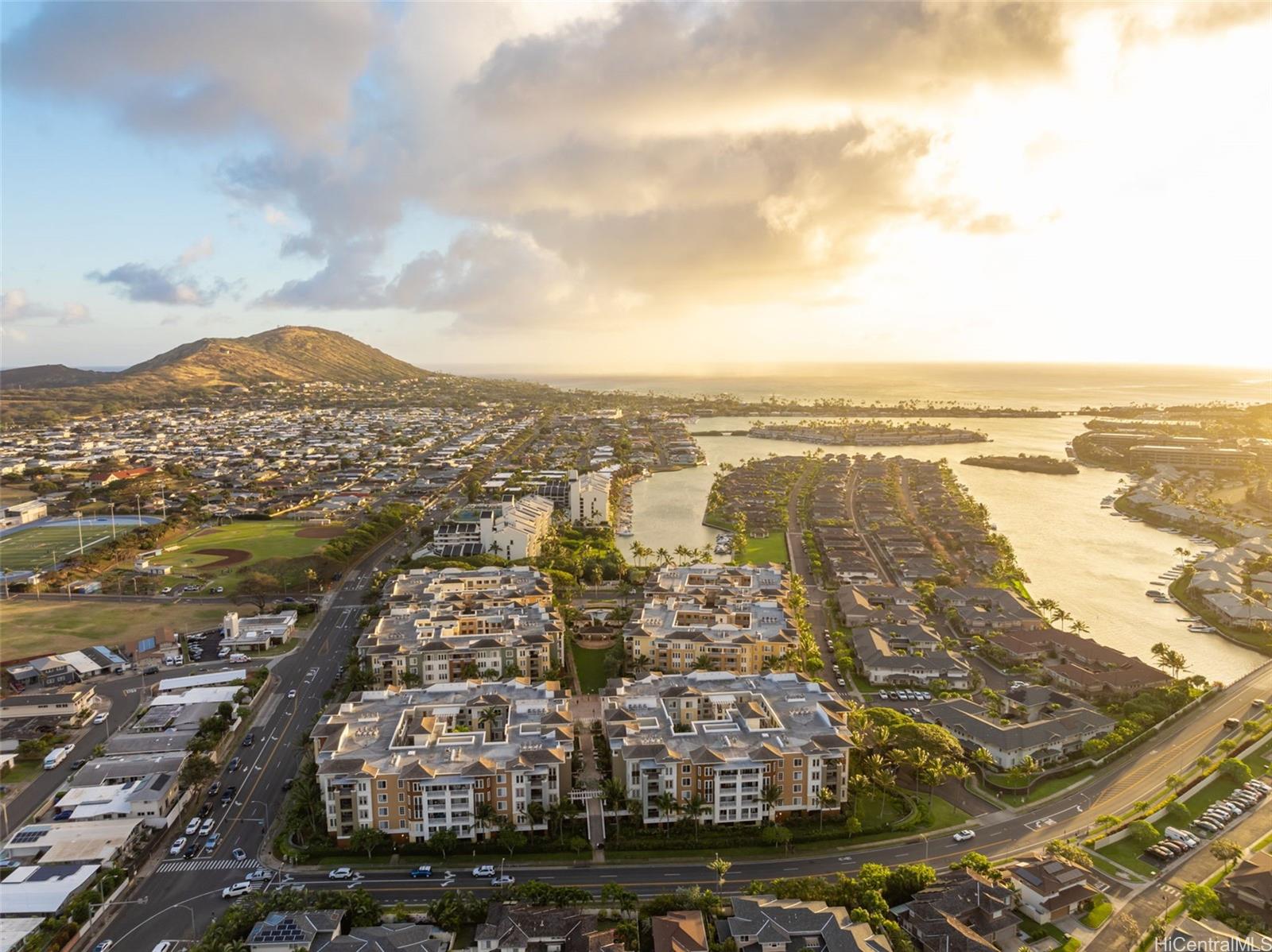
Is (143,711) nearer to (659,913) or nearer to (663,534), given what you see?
(659,913)

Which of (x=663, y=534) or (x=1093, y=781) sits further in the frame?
(x=663, y=534)

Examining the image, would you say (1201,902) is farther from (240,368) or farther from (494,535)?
(240,368)

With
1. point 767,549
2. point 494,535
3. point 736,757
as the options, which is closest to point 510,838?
point 736,757

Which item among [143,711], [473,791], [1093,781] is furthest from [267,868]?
[1093,781]

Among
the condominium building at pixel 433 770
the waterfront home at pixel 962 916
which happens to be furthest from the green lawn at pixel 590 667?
the waterfront home at pixel 962 916

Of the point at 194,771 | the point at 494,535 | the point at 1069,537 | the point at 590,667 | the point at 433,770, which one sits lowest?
the point at 1069,537

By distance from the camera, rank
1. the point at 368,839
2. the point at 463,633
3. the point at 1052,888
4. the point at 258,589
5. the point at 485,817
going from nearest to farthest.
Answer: the point at 1052,888
the point at 368,839
the point at 485,817
the point at 463,633
the point at 258,589

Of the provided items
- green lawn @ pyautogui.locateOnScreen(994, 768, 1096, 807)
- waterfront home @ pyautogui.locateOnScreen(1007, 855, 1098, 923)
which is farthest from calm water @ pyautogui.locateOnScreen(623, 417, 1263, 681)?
waterfront home @ pyautogui.locateOnScreen(1007, 855, 1098, 923)
